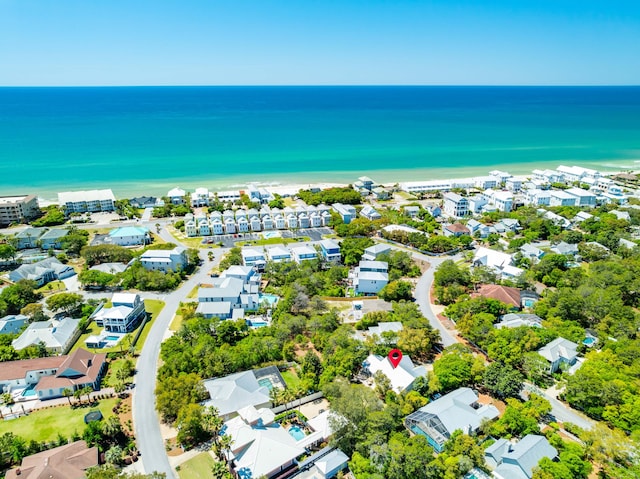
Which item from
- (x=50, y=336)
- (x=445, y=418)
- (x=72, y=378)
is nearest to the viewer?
(x=445, y=418)

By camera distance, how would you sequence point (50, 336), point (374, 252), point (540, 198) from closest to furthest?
point (50, 336) → point (374, 252) → point (540, 198)

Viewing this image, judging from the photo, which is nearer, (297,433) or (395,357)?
(297,433)

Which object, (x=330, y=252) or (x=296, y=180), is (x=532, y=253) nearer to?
(x=330, y=252)

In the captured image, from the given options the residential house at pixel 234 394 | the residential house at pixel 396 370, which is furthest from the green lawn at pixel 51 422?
the residential house at pixel 396 370

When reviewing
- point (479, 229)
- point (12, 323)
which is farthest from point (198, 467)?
point (479, 229)

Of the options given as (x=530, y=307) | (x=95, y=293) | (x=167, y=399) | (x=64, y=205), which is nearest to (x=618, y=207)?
(x=530, y=307)

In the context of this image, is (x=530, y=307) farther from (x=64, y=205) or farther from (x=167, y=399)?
(x=64, y=205)

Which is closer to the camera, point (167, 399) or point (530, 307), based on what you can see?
point (167, 399)
